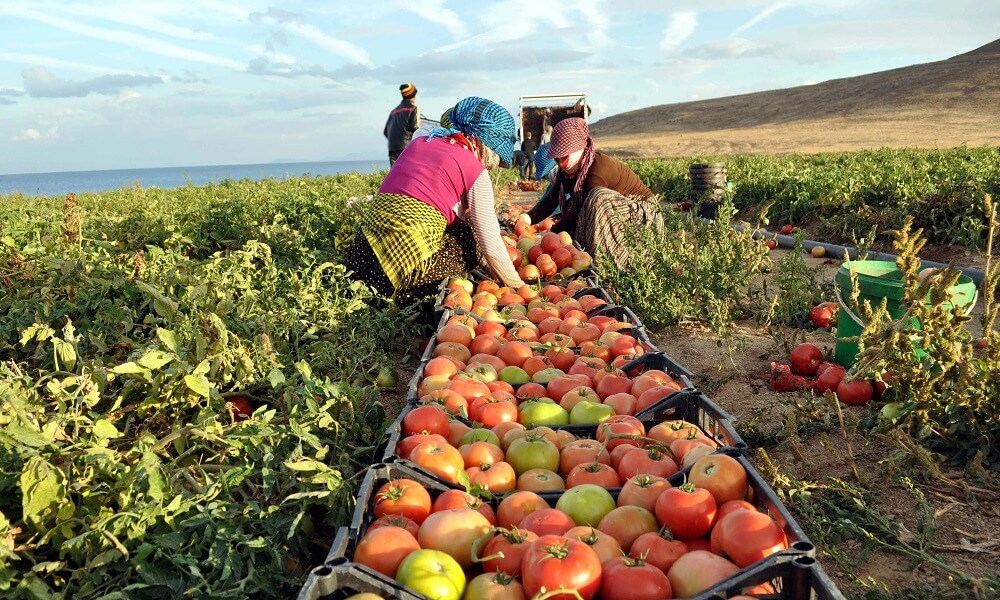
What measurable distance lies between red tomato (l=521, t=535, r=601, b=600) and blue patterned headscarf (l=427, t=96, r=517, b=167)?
3.50 metres

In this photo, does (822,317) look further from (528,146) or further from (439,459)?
(528,146)

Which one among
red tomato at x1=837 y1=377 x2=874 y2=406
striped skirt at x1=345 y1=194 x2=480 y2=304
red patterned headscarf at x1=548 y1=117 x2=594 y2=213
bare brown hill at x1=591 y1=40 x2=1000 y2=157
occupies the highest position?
bare brown hill at x1=591 y1=40 x2=1000 y2=157

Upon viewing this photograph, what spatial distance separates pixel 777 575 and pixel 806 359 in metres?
2.53

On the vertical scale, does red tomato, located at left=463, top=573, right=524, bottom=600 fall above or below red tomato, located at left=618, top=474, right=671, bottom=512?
below

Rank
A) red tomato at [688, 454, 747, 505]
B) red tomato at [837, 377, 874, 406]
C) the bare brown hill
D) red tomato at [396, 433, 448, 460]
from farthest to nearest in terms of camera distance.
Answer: the bare brown hill → red tomato at [837, 377, 874, 406] → red tomato at [396, 433, 448, 460] → red tomato at [688, 454, 747, 505]

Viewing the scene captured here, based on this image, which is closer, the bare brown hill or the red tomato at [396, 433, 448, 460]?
the red tomato at [396, 433, 448, 460]

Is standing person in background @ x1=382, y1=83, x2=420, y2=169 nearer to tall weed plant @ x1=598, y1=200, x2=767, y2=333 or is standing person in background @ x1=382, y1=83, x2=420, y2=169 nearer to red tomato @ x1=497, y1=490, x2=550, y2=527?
tall weed plant @ x1=598, y1=200, x2=767, y2=333

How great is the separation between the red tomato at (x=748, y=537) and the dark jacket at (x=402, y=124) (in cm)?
926

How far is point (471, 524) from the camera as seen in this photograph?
1.82 m

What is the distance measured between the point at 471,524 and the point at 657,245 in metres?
3.22

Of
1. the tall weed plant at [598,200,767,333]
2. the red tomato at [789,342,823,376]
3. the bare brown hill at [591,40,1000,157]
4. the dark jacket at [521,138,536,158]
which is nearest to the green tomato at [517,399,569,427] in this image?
the red tomato at [789,342,823,376]

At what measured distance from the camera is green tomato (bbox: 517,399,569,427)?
2680mm

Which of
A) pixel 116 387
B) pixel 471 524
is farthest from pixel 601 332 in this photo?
pixel 116 387

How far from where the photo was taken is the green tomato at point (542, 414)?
105 inches
